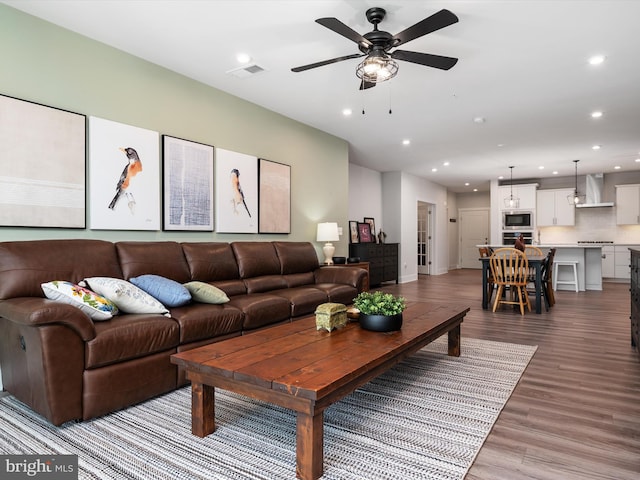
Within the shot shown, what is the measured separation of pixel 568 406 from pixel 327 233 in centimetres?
373

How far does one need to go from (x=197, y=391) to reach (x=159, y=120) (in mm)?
2793

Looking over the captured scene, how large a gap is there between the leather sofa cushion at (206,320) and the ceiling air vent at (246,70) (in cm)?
228

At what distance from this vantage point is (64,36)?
3.10 m

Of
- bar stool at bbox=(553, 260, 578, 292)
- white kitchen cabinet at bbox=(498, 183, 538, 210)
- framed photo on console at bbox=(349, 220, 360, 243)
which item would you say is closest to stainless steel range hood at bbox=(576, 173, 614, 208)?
white kitchen cabinet at bbox=(498, 183, 538, 210)

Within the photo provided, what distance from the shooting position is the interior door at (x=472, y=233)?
12.9m

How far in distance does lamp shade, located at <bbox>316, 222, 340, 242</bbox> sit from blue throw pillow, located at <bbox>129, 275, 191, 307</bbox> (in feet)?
9.46

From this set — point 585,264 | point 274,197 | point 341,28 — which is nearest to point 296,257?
point 274,197

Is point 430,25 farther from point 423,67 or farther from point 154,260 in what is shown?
point 154,260

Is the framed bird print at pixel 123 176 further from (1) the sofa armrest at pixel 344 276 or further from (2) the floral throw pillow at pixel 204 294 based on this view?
(1) the sofa armrest at pixel 344 276

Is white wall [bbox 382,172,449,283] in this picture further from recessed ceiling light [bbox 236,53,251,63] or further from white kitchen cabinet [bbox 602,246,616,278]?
recessed ceiling light [bbox 236,53,251,63]

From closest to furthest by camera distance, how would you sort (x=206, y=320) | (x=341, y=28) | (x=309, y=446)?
1. (x=309, y=446)
2. (x=341, y=28)
3. (x=206, y=320)

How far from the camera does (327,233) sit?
5633 millimetres

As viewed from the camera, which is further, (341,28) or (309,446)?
(341,28)

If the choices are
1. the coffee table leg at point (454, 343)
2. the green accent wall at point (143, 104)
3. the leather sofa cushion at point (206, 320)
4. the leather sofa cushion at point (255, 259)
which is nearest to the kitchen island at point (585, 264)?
the green accent wall at point (143, 104)
